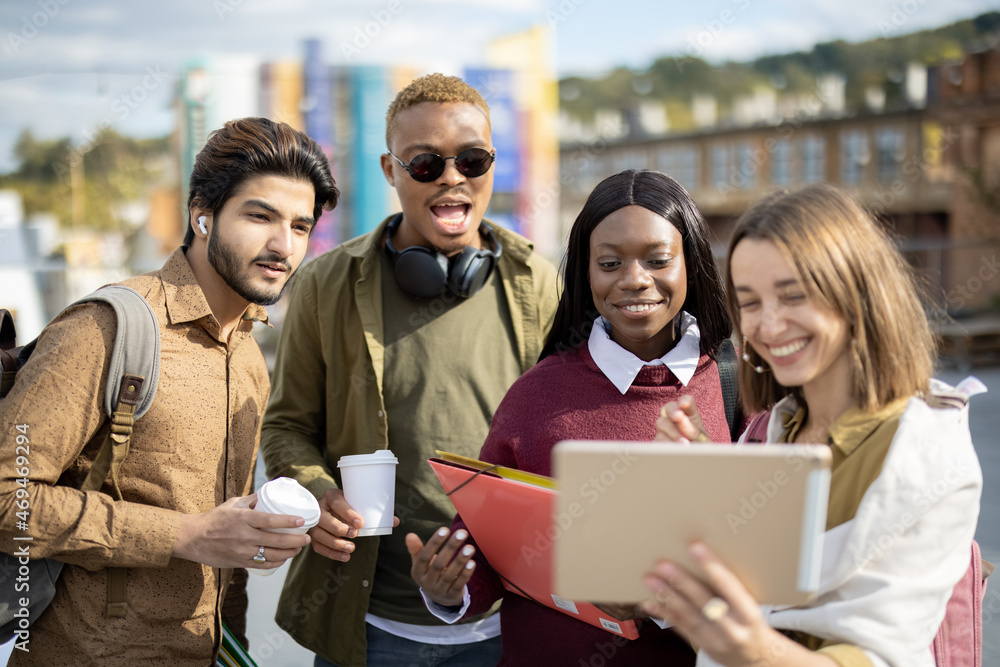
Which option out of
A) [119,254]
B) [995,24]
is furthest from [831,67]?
[119,254]

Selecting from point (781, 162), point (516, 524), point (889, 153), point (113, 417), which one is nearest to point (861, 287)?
Result: point (516, 524)

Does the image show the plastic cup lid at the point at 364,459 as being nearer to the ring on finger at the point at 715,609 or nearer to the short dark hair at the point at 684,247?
the short dark hair at the point at 684,247

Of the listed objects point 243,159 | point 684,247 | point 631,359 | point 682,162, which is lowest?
point 631,359

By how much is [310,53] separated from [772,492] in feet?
56.3

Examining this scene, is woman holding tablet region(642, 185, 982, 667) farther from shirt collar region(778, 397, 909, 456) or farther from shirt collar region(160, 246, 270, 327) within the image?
shirt collar region(160, 246, 270, 327)

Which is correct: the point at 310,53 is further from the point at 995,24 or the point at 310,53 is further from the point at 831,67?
the point at 831,67

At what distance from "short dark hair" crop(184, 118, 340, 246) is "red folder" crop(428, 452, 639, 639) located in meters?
0.98

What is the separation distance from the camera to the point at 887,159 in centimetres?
3309

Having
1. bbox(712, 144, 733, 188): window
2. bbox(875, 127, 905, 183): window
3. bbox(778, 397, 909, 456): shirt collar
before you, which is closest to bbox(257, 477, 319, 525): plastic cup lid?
bbox(778, 397, 909, 456): shirt collar

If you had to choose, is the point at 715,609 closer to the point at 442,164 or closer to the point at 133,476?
the point at 133,476

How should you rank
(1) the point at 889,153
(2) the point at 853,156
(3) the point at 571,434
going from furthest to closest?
(2) the point at 853,156, (1) the point at 889,153, (3) the point at 571,434

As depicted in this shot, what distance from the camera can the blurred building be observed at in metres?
24.6

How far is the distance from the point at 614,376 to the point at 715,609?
0.95m

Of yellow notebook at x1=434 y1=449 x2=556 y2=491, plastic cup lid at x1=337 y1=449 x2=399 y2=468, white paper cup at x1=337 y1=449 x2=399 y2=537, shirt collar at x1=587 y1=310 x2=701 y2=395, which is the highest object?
shirt collar at x1=587 y1=310 x2=701 y2=395
